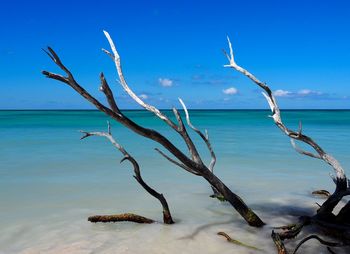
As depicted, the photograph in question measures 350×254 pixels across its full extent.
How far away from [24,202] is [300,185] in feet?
14.6

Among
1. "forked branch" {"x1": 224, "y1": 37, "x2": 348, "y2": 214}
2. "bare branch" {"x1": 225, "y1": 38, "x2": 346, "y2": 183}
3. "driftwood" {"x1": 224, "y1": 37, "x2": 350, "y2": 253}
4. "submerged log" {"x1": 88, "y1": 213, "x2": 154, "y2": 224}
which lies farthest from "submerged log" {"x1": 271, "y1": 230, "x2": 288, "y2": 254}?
"submerged log" {"x1": 88, "y1": 213, "x2": 154, "y2": 224}

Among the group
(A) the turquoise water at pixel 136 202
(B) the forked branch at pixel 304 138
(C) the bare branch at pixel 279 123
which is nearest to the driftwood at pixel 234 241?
Answer: (A) the turquoise water at pixel 136 202

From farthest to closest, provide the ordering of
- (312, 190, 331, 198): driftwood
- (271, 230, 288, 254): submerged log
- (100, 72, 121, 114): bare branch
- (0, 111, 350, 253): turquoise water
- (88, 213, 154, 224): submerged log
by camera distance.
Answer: (312, 190, 331, 198): driftwood
(88, 213, 154, 224): submerged log
(0, 111, 350, 253): turquoise water
(271, 230, 288, 254): submerged log
(100, 72, 121, 114): bare branch

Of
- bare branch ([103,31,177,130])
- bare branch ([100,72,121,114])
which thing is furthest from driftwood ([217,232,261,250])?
bare branch ([100,72,121,114])

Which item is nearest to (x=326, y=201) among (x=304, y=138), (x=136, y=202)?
(x=304, y=138)

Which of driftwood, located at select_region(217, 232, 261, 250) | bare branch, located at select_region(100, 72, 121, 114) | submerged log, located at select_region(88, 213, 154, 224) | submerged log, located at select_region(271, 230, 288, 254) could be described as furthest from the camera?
submerged log, located at select_region(88, 213, 154, 224)

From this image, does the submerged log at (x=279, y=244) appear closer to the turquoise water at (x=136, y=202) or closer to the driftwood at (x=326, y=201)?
the driftwood at (x=326, y=201)

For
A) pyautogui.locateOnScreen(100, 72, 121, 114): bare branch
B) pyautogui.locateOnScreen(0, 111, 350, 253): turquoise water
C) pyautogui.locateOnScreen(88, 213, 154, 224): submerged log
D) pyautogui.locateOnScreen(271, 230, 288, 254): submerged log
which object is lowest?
pyautogui.locateOnScreen(0, 111, 350, 253): turquoise water

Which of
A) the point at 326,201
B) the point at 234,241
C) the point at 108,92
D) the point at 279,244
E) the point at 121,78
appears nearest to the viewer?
the point at 108,92

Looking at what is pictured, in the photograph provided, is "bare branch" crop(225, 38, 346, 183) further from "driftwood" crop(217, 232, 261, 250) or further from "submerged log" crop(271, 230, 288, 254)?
"driftwood" crop(217, 232, 261, 250)

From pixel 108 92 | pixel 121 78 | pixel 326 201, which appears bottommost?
pixel 326 201

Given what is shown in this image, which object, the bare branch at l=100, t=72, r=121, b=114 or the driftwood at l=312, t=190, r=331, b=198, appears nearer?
the bare branch at l=100, t=72, r=121, b=114

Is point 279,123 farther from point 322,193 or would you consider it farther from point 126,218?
point 322,193

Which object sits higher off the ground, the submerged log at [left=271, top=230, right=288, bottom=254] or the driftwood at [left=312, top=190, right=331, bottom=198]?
the submerged log at [left=271, top=230, right=288, bottom=254]
